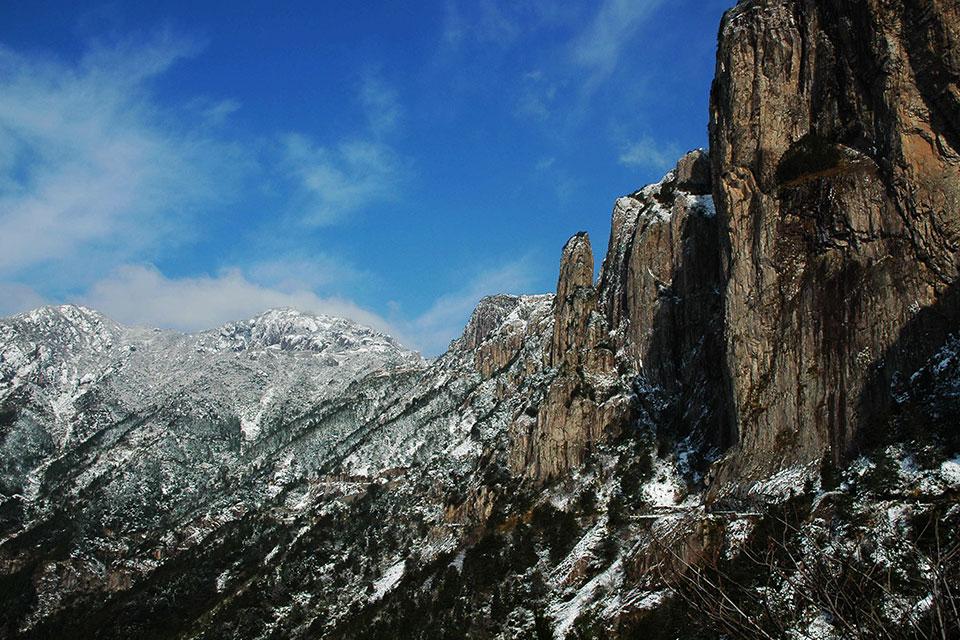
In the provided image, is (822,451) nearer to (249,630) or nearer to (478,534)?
(478,534)

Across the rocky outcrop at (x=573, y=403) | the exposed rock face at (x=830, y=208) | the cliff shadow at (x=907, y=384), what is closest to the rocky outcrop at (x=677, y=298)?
the rocky outcrop at (x=573, y=403)

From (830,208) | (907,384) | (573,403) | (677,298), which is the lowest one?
(907,384)

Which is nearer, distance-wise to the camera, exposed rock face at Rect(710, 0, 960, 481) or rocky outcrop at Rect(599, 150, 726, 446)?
exposed rock face at Rect(710, 0, 960, 481)

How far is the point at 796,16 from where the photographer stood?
3342 inches

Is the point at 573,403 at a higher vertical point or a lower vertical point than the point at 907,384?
higher

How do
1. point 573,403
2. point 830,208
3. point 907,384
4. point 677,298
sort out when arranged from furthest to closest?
point 573,403 → point 677,298 → point 830,208 → point 907,384

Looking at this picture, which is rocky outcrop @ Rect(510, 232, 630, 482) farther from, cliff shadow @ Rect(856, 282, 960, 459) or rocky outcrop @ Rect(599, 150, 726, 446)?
cliff shadow @ Rect(856, 282, 960, 459)

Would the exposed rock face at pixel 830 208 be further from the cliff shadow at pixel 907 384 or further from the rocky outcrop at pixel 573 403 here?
the rocky outcrop at pixel 573 403

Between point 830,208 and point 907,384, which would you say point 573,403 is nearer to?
point 830,208

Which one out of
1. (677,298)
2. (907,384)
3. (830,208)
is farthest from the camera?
(677,298)

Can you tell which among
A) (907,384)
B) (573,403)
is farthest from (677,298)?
(907,384)

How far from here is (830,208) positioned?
7331cm

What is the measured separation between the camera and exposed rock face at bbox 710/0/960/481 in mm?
67062

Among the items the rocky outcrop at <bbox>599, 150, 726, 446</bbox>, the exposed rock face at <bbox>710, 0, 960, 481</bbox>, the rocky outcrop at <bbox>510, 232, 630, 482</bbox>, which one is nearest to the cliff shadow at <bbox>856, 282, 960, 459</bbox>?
the exposed rock face at <bbox>710, 0, 960, 481</bbox>
